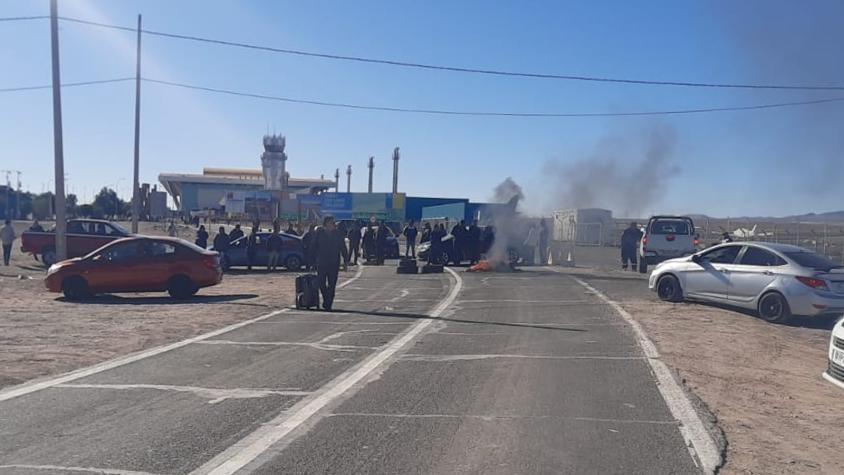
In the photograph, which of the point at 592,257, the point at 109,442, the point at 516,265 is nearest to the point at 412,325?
the point at 109,442

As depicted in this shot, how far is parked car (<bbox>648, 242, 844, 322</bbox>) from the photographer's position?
15891mm

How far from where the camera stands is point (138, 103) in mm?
36406

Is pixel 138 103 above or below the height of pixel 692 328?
above

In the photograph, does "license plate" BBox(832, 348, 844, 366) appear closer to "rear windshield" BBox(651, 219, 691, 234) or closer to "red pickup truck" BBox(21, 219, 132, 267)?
"rear windshield" BBox(651, 219, 691, 234)

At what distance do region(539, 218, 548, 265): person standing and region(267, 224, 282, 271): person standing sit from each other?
10.6m

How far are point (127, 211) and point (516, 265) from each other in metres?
103

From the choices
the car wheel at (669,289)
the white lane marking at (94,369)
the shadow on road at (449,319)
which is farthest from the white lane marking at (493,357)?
the car wheel at (669,289)

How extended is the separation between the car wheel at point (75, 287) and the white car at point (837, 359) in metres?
16.2

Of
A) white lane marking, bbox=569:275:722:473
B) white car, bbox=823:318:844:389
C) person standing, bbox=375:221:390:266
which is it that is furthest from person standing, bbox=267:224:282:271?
white car, bbox=823:318:844:389

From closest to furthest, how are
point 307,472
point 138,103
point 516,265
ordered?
point 307,472 → point 516,265 → point 138,103

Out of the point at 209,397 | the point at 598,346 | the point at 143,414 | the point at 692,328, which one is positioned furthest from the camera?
the point at 692,328

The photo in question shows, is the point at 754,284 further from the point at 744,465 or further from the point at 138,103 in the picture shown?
the point at 138,103

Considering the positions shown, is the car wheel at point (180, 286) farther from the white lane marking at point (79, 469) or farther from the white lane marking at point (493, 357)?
the white lane marking at point (79, 469)

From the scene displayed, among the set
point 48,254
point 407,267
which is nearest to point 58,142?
point 48,254
